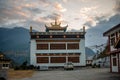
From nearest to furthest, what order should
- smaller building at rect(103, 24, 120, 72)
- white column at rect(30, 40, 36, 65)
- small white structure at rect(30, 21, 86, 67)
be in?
1. smaller building at rect(103, 24, 120, 72)
2. white column at rect(30, 40, 36, 65)
3. small white structure at rect(30, 21, 86, 67)

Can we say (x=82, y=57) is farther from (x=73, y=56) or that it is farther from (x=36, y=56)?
(x=36, y=56)

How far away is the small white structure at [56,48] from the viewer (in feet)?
201

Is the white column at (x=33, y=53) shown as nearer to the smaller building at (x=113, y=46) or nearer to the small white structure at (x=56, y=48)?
the small white structure at (x=56, y=48)

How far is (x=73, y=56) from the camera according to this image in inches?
2435

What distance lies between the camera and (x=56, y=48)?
61531 mm

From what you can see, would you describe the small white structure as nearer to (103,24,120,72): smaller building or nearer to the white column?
the white column

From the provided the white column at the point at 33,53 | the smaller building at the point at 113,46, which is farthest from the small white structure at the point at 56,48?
the smaller building at the point at 113,46

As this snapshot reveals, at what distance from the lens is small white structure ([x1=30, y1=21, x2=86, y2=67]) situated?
6116cm

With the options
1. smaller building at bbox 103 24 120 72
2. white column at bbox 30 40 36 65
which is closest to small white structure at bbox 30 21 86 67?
white column at bbox 30 40 36 65

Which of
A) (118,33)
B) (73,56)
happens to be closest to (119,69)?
(118,33)

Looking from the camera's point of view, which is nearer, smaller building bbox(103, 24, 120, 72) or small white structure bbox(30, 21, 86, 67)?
smaller building bbox(103, 24, 120, 72)

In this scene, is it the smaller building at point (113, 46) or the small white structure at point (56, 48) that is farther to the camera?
the small white structure at point (56, 48)

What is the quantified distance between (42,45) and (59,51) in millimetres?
4162

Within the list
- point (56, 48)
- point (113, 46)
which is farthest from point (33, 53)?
point (113, 46)
